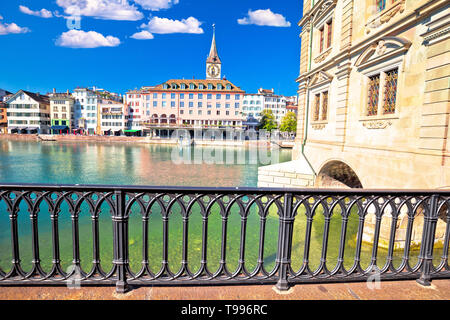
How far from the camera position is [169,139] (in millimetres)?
76188

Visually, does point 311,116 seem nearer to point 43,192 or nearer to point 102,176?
point 43,192

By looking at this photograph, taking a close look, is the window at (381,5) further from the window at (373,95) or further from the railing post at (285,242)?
the railing post at (285,242)

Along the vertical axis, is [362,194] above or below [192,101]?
below

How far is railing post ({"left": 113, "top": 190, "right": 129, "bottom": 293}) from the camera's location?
264 cm

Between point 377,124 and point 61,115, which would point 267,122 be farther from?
point 377,124

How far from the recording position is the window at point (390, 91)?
9.02 metres

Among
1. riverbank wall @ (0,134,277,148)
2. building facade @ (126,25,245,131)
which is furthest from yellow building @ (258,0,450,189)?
building facade @ (126,25,245,131)

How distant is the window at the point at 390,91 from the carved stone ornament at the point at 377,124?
0.39 meters

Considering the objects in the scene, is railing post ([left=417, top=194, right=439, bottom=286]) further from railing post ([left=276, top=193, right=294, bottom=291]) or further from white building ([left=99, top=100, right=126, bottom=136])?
white building ([left=99, top=100, right=126, bottom=136])

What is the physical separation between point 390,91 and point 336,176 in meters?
7.62

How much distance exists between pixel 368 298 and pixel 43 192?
346 cm

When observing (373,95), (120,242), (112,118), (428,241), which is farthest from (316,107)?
(112,118)

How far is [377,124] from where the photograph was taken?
32.0 feet
